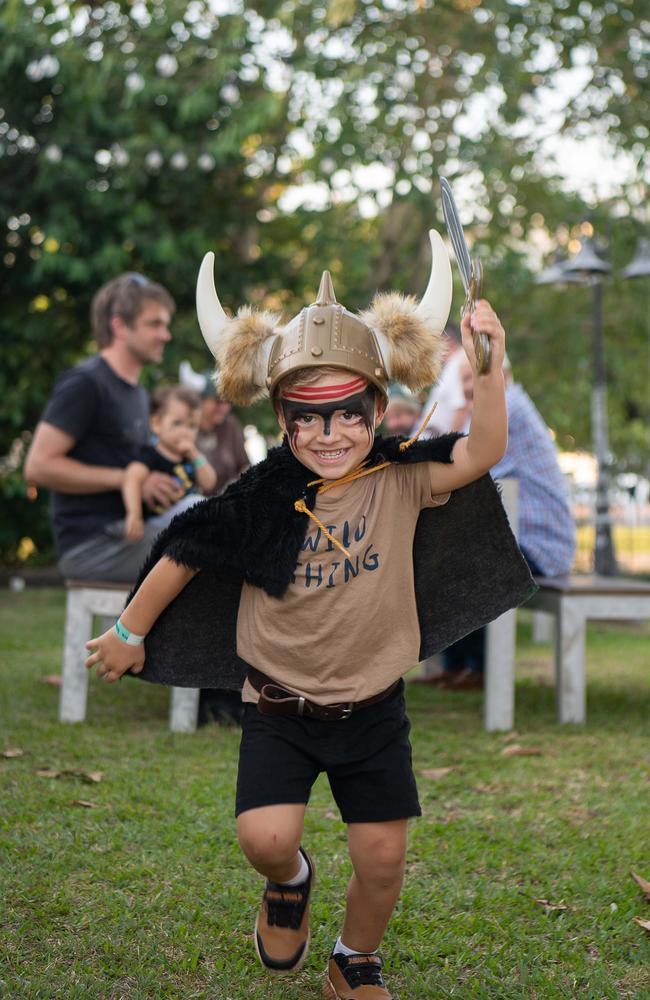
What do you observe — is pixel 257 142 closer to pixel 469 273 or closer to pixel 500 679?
pixel 500 679

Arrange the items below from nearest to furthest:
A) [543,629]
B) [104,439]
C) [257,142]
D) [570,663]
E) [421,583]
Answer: [421,583]
[570,663]
[104,439]
[543,629]
[257,142]

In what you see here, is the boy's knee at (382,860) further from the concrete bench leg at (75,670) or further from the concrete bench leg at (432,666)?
the concrete bench leg at (432,666)

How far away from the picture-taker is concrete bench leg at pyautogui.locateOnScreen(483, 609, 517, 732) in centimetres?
550

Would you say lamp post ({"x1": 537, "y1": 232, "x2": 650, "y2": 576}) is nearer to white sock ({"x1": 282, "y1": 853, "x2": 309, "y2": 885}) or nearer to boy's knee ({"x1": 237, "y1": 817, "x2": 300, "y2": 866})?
white sock ({"x1": 282, "y1": 853, "x2": 309, "y2": 885})

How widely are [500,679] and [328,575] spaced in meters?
3.04

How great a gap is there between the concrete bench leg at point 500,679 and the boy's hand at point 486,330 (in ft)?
10.4

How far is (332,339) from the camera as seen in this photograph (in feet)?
8.75

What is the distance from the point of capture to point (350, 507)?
2.72 meters

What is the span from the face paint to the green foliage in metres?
7.99

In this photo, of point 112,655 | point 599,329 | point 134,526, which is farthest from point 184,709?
point 599,329

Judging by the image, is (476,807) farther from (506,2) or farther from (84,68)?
(84,68)

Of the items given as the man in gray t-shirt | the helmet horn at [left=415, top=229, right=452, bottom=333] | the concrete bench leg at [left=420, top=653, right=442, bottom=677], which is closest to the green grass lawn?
the man in gray t-shirt

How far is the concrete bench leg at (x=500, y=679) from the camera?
5.50m

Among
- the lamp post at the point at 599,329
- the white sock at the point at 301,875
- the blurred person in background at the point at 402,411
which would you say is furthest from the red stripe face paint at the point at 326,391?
the lamp post at the point at 599,329
